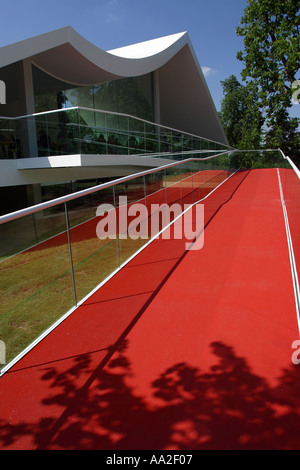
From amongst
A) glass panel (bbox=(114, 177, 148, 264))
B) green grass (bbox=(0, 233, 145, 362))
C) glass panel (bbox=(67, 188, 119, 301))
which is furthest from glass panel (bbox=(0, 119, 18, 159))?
green grass (bbox=(0, 233, 145, 362))

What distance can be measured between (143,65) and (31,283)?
641 inches

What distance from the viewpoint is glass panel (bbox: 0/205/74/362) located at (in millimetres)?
3756

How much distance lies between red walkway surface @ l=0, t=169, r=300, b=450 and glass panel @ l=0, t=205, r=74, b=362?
52cm

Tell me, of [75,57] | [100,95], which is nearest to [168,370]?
[75,57]

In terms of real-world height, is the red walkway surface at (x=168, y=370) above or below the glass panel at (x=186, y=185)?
below

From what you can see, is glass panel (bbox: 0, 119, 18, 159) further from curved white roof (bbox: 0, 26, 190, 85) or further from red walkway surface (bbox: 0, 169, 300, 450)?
red walkway surface (bbox: 0, 169, 300, 450)

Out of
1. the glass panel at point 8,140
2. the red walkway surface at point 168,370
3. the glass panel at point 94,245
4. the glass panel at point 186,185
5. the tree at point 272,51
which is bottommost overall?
the red walkway surface at point 168,370

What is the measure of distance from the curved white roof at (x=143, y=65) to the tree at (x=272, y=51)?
17.0 feet

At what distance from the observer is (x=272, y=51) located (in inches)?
1144

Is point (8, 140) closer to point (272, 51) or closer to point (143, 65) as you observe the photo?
point (143, 65)

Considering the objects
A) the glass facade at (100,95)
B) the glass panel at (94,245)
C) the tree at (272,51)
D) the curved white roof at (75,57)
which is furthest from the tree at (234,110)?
the glass panel at (94,245)

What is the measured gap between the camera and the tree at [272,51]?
27250 millimetres

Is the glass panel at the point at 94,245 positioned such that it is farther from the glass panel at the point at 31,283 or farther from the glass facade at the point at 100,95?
the glass facade at the point at 100,95

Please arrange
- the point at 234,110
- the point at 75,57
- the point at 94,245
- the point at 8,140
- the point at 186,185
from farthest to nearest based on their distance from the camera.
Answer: the point at 234,110 → the point at 75,57 → the point at 8,140 → the point at 186,185 → the point at 94,245
